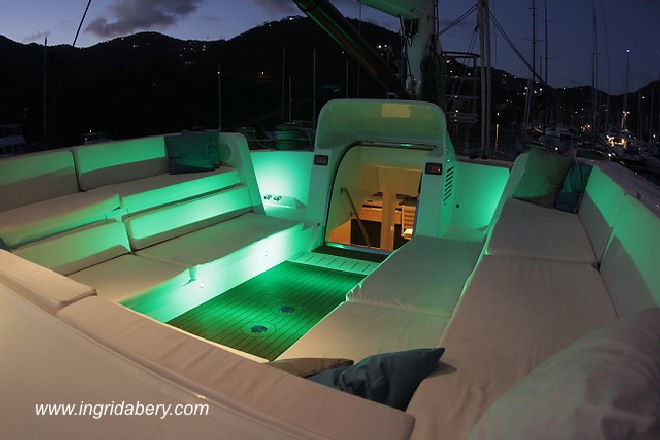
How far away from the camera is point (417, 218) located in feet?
14.2

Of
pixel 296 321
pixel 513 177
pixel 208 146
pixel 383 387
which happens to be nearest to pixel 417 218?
pixel 513 177

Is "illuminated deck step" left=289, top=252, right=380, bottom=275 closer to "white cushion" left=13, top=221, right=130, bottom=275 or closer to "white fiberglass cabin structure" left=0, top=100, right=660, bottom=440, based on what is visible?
"white fiberglass cabin structure" left=0, top=100, right=660, bottom=440

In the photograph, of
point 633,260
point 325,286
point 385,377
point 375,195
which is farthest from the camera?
point 375,195

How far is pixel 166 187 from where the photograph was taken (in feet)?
12.5

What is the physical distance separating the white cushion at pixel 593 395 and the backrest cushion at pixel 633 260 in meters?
0.80

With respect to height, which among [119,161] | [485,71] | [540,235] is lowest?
[540,235]

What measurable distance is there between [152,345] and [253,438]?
0.47 m

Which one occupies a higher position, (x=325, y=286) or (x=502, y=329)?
(x=502, y=329)

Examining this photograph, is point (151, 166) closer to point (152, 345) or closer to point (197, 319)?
point (197, 319)

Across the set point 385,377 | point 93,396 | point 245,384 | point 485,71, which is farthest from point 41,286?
point 485,71

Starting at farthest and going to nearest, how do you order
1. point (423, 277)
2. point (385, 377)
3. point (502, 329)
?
point (423, 277) → point (502, 329) → point (385, 377)

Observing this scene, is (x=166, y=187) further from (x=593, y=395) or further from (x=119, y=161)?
(x=593, y=395)

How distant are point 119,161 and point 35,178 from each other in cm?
72

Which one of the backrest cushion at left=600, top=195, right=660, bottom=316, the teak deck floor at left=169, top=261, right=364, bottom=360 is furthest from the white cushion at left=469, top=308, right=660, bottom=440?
the teak deck floor at left=169, top=261, right=364, bottom=360
